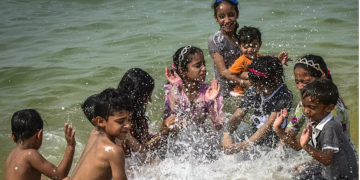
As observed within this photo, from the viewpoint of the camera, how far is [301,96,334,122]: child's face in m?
3.83

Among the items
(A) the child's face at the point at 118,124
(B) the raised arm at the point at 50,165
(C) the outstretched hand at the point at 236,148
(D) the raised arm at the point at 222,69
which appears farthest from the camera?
(D) the raised arm at the point at 222,69

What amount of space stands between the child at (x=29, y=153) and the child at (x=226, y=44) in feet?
8.21

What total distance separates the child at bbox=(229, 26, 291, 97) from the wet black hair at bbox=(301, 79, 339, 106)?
1.61 meters

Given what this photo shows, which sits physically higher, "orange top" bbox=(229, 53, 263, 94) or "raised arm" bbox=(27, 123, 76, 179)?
"orange top" bbox=(229, 53, 263, 94)

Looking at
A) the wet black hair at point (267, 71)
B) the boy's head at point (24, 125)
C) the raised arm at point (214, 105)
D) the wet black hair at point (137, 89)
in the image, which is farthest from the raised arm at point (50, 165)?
the wet black hair at point (267, 71)

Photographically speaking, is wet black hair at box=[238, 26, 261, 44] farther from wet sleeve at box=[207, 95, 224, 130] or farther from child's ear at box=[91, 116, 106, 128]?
child's ear at box=[91, 116, 106, 128]

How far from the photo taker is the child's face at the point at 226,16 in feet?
19.1

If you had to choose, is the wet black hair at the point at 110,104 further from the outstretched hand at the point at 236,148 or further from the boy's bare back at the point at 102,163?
the outstretched hand at the point at 236,148

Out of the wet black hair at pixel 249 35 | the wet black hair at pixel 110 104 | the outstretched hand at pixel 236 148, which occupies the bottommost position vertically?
the outstretched hand at pixel 236 148

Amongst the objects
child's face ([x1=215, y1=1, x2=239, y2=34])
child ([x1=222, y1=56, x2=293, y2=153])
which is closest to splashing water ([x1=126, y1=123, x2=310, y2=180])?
child ([x1=222, y1=56, x2=293, y2=153])

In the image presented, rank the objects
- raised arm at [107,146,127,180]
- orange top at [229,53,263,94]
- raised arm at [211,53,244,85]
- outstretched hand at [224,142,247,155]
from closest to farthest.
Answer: raised arm at [107,146,127,180]
outstretched hand at [224,142,247,155]
orange top at [229,53,263,94]
raised arm at [211,53,244,85]

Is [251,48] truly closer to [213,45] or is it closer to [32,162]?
[213,45]

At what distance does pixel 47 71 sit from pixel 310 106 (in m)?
5.88

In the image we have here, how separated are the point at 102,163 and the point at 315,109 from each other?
5.79ft
